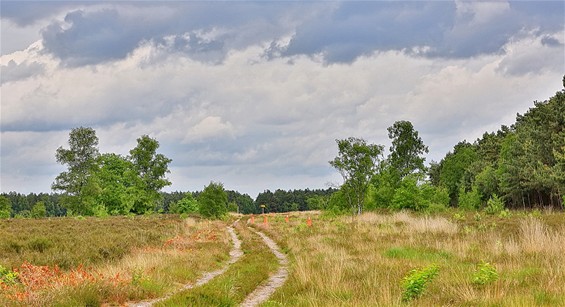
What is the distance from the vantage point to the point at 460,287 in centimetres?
1007

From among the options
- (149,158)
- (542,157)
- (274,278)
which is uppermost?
(149,158)

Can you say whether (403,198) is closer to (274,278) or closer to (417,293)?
(274,278)

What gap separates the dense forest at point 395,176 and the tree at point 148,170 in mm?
154

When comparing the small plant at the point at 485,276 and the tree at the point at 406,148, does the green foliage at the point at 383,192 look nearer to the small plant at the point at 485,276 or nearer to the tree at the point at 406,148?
the tree at the point at 406,148

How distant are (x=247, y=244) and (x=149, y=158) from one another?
2213 inches

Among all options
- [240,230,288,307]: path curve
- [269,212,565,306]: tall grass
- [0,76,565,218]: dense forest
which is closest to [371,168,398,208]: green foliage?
[0,76,565,218]: dense forest

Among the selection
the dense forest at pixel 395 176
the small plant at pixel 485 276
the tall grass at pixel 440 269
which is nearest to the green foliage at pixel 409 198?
the dense forest at pixel 395 176

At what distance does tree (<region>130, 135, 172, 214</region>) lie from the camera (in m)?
75.4

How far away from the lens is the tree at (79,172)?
67.6 meters

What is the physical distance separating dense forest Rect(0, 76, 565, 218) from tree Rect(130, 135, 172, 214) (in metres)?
0.15

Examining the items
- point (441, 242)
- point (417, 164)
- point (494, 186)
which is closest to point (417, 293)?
point (441, 242)

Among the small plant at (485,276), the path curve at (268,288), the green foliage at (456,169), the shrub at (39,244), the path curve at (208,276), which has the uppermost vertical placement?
the green foliage at (456,169)

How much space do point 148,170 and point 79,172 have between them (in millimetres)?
10550

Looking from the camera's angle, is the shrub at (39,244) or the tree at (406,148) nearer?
the shrub at (39,244)
